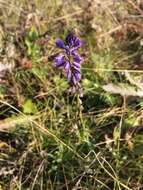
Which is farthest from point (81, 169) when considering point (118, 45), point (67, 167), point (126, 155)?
point (118, 45)

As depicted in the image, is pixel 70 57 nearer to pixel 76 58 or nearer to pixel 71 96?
pixel 76 58

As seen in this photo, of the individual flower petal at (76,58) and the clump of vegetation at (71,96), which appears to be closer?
the individual flower petal at (76,58)

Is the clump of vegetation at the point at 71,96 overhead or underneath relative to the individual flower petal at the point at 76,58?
underneath

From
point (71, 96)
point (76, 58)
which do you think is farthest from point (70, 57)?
point (71, 96)

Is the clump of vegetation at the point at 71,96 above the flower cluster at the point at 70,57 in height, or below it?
below

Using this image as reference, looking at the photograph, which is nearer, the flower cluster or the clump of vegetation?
the flower cluster

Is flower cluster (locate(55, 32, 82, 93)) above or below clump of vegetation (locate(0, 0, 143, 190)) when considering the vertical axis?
above

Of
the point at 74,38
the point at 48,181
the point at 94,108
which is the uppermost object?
the point at 74,38

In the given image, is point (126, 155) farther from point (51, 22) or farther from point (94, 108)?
point (51, 22)
